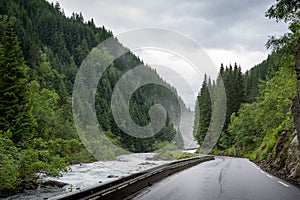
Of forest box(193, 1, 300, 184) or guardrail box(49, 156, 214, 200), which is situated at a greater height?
forest box(193, 1, 300, 184)

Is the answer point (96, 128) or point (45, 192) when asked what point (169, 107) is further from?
point (45, 192)

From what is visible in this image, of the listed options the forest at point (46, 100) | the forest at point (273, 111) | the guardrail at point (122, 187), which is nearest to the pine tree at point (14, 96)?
the forest at point (46, 100)

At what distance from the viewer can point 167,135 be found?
96375 mm

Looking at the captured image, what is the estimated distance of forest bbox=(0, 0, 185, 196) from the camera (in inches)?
757

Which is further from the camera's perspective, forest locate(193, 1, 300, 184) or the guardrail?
forest locate(193, 1, 300, 184)

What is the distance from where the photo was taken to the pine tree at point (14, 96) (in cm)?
2711

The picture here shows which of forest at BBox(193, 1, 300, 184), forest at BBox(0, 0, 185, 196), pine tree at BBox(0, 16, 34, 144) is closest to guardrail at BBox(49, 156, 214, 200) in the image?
forest at BBox(193, 1, 300, 184)

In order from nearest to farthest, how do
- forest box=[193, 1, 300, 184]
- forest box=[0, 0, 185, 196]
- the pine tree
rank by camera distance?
forest box=[193, 1, 300, 184] < forest box=[0, 0, 185, 196] < the pine tree

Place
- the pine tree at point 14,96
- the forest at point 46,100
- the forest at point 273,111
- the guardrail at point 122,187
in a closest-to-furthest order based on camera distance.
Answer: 1. the guardrail at point 122,187
2. the forest at point 273,111
3. the forest at point 46,100
4. the pine tree at point 14,96

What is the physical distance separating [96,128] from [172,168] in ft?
178

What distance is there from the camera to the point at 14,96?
2756 cm

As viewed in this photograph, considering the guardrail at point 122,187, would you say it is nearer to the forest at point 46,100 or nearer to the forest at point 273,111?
the forest at point 273,111

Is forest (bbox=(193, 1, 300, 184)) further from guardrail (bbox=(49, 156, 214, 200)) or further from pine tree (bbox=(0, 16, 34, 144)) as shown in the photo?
pine tree (bbox=(0, 16, 34, 144))

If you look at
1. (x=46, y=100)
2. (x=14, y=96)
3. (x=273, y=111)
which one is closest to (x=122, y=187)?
(x=14, y=96)
